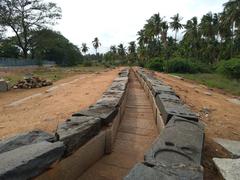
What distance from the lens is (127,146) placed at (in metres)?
3.48

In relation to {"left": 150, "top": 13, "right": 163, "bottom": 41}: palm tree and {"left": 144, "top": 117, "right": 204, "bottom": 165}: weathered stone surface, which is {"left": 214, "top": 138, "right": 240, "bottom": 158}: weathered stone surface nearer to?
{"left": 144, "top": 117, "right": 204, "bottom": 165}: weathered stone surface

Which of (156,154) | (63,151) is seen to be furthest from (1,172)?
(156,154)

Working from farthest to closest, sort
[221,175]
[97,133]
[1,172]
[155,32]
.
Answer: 1. [155,32]
2. [97,133]
3. [221,175]
4. [1,172]

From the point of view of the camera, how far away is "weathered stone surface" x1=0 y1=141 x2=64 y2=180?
5.58 feet

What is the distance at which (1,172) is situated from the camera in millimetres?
1634

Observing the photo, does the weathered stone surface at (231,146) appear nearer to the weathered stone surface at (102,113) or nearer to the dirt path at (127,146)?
the dirt path at (127,146)

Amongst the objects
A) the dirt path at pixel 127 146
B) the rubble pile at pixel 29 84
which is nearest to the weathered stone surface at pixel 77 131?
the dirt path at pixel 127 146

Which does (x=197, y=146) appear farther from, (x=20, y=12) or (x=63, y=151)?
(x=20, y=12)

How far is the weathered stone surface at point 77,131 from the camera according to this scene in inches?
92.2

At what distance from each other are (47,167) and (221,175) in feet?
5.77

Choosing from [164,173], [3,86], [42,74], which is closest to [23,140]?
[164,173]

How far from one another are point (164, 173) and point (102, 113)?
5.54 feet

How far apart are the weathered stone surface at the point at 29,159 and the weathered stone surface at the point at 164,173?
70 centimetres

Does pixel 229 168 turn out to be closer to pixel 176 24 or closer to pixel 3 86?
pixel 3 86
